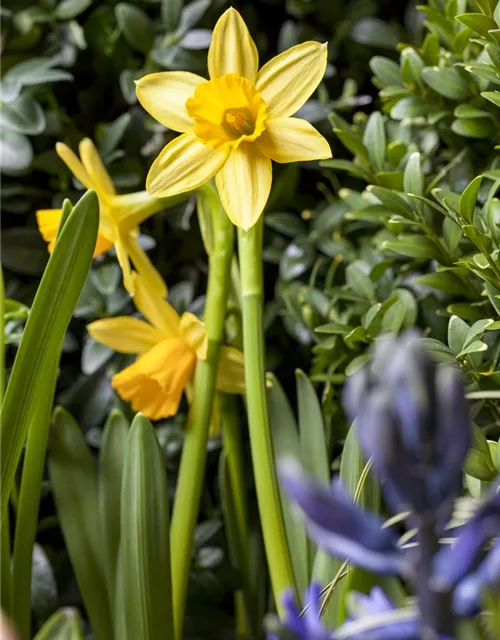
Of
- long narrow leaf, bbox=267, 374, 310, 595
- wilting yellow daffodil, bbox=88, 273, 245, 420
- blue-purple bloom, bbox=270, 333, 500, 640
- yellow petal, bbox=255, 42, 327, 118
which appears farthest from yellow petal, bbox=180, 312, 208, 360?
blue-purple bloom, bbox=270, 333, 500, 640

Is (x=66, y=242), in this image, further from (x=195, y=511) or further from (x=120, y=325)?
(x=195, y=511)

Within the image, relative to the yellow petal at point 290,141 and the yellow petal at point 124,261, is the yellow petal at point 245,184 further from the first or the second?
the yellow petal at point 124,261

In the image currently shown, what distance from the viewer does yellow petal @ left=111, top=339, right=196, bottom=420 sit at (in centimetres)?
72

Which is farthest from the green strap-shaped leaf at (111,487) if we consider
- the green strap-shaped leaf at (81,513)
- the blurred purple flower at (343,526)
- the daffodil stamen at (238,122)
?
the blurred purple flower at (343,526)

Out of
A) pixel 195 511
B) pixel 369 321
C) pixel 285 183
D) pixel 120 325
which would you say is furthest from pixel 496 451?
pixel 285 183

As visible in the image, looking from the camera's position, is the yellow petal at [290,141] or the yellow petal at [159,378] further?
the yellow petal at [159,378]

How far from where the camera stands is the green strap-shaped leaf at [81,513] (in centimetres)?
75

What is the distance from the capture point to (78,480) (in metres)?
0.79

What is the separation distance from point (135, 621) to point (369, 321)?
0.36m

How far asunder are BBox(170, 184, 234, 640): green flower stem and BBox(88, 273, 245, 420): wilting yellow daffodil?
0.02 m

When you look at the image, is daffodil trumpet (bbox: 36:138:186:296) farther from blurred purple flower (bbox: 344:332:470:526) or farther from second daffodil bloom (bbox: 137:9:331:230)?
blurred purple flower (bbox: 344:332:470:526)

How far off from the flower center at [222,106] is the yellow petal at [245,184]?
0.01m

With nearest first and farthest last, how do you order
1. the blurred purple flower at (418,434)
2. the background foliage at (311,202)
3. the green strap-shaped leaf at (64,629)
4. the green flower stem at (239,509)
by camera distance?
the blurred purple flower at (418,434), the green strap-shaped leaf at (64,629), the background foliage at (311,202), the green flower stem at (239,509)

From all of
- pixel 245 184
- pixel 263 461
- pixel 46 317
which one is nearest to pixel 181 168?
pixel 245 184
